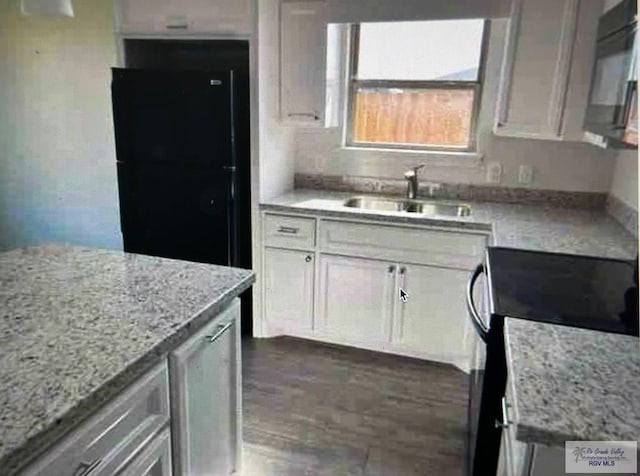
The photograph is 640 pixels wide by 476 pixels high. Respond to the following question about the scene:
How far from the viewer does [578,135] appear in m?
2.52

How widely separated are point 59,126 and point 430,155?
2900 mm

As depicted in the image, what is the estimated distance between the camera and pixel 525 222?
2.56 m

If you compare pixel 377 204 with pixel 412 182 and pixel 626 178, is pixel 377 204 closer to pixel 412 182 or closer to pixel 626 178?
pixel 412 182

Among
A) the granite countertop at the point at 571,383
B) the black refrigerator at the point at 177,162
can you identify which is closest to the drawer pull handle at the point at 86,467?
the granite countertop at the point at 571,383

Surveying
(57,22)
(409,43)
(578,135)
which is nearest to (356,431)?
(578,135)

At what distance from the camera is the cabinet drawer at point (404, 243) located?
2609 mm

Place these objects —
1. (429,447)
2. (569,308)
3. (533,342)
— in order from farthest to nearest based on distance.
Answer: (429,447)
(569,308)
(533,342)

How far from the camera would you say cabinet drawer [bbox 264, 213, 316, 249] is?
286 cm

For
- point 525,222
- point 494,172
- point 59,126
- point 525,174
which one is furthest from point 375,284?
point 59,126

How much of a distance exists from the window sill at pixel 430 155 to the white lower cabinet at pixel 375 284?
0.71 metres

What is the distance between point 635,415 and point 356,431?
1.53 m

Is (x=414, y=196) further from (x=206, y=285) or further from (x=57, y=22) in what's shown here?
(x=57, y=22)

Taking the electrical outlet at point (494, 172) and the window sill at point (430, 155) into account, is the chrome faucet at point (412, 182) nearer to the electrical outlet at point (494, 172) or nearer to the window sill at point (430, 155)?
the window sill at point (430, 155)

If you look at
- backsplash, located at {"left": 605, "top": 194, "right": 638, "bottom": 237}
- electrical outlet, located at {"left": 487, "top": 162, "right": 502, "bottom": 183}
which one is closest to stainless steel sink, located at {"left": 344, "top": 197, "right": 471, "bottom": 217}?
electrical outlet, located at {"left": 487, "top": 162, "right": 502, "bottom": 183}
